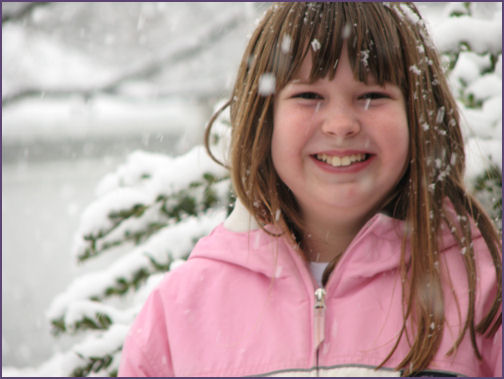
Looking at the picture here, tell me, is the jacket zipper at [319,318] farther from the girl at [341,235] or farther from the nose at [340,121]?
the nose at [340,121]

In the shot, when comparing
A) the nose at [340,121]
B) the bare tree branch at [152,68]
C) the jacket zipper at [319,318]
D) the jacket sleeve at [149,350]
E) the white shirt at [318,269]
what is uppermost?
the bare tree branch at [152,68]

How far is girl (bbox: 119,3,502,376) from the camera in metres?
1.35

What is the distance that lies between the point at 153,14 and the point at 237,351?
4.24m

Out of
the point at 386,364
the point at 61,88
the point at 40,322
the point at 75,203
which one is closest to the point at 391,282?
the point at 386,364

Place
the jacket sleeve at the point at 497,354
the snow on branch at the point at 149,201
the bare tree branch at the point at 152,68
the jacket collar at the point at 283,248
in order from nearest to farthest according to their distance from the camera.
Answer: the jacket sleeve at the point at 497,354
the jacket collar at the point at 283,248
the snow on branch at the point at 149,201
the bare tree branch at the point at 152,68

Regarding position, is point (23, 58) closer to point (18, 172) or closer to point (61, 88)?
point (61, 88)

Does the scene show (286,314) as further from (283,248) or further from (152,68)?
(152,68)

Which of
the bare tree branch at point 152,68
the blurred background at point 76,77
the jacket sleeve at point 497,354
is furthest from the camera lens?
the blurred background at point 76,77

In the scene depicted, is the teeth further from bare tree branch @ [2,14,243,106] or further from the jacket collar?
bare tree branch @ [2,14,243,106]

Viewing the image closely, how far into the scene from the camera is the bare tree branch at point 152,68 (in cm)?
372

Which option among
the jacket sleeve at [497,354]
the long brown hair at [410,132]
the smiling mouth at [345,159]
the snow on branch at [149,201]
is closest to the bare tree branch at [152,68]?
the snow on branch at [149,201]

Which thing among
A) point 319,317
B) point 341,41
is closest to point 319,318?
point 319,317

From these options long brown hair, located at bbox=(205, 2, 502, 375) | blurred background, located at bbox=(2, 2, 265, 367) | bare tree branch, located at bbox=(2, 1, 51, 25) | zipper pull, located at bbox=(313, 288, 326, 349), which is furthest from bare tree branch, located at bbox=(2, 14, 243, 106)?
zipper pull, located at bbox=(313, 288, 326, 349)

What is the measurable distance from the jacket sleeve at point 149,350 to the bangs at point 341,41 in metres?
0.68
